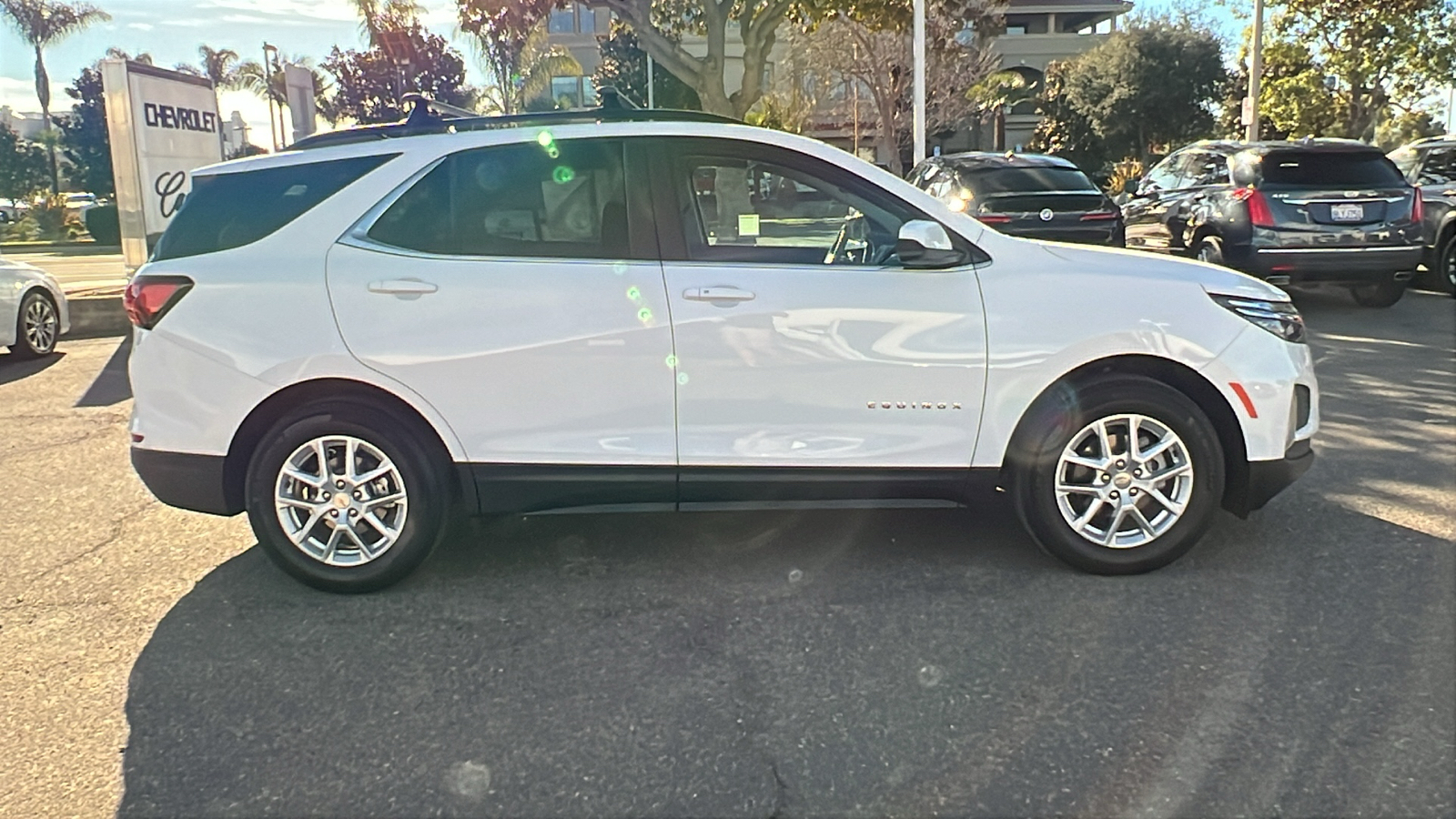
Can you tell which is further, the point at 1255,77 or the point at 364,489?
the point at 1255,77

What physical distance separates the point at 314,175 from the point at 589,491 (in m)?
1.55

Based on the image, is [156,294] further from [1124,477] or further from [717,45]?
[717,45]

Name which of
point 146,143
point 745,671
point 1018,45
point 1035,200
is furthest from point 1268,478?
point 1018,45

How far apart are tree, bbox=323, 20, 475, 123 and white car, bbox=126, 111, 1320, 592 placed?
5228cm

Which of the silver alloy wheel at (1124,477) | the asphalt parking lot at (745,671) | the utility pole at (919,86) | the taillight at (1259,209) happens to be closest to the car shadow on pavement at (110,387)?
the asphalt parking lot at (745,671)

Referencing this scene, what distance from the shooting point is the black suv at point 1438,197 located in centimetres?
1132

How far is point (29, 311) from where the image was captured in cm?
982

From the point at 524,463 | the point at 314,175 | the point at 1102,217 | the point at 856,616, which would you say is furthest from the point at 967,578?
the point at 1102,217

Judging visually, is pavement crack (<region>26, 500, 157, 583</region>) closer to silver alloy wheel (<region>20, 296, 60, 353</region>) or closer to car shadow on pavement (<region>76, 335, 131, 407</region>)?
car shadow on pavement (<region>76, 335, 131, 407</region>)

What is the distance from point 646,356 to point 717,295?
0.33 metres

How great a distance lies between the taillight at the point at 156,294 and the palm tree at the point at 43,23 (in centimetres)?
4245

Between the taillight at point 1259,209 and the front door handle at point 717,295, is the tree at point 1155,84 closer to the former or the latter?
the taillight at point 1259,209

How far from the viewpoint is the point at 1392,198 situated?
33.1ft

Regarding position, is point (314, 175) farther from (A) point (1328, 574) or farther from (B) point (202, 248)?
(A) point (1328, 574)
